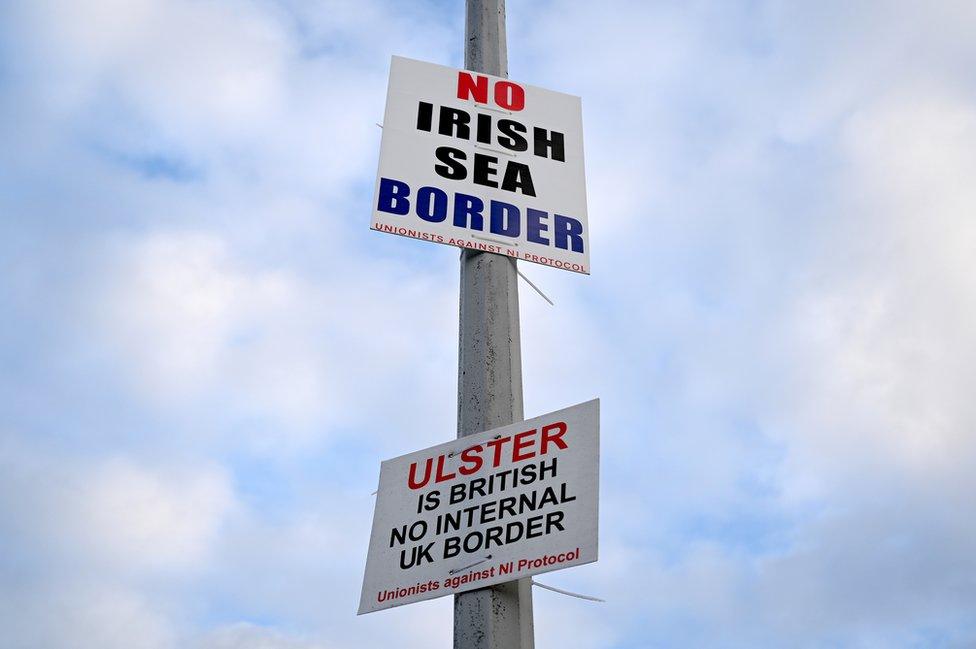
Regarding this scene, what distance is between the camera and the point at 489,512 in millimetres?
5902

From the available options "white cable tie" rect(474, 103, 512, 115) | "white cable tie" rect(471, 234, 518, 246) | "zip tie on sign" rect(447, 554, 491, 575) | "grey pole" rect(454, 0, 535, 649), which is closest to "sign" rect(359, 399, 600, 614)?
"zip tie on sign" rect(447, 554, 491, 575)

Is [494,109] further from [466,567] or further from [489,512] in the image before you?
[466,567]

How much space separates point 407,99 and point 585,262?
1.99 metres

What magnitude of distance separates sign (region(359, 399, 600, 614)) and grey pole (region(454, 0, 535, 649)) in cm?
15

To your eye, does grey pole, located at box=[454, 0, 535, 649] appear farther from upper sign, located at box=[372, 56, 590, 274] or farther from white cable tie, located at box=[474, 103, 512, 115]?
white cable tie, located at box=[474, 103, 512, 115]

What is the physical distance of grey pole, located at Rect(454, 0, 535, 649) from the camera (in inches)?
217

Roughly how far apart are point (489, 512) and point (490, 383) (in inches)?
36.0

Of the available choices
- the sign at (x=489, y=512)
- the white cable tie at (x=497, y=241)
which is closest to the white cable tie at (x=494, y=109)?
the white cable tie at (x=497, y=241)

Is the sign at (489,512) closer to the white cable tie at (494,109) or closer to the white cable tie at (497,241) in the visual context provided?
the white cable tie at (497,241)

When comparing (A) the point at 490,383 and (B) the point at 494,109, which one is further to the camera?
(B) the point at 494,109

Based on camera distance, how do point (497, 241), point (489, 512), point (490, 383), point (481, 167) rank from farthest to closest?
point (481, 167), point (497, 241), point (490, 383), point (489, 512)

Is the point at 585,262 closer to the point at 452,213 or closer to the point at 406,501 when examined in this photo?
the point at 452,213

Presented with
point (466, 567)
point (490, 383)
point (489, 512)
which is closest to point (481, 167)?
point (490, 383)

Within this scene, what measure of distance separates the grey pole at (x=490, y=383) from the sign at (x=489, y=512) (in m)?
0.15
